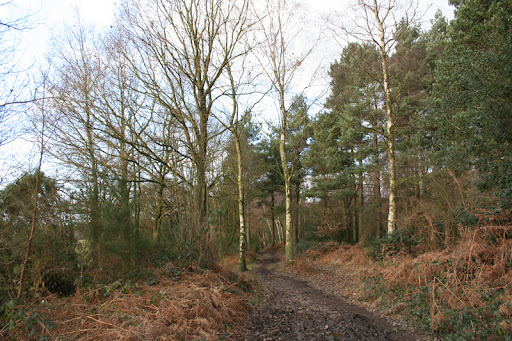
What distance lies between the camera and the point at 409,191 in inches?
641

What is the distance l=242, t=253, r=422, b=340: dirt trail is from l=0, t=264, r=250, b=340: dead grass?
19.2 inches

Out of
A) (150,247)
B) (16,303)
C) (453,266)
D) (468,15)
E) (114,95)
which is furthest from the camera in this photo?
(468,15)

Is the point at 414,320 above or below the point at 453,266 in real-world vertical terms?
below

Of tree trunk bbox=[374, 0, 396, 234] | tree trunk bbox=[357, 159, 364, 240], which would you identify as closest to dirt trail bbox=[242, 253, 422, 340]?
tree trunk bbox=[374, 0, 396, 234]

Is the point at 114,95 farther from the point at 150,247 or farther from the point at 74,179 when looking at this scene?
the point at 150,247

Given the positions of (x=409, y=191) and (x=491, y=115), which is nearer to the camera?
(x=491, y=115)

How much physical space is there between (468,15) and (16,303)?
14.8 meters

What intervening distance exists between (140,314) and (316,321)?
2.86 meters

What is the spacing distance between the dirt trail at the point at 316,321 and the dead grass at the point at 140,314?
19.2 inches

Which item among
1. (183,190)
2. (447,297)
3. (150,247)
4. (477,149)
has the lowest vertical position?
(447,297)

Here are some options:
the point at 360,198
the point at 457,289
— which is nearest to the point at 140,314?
the point at 457,289

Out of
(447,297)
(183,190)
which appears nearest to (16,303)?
(183,190)

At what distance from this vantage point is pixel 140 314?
14.3 ft

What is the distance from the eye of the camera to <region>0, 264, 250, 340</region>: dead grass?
3.83m
